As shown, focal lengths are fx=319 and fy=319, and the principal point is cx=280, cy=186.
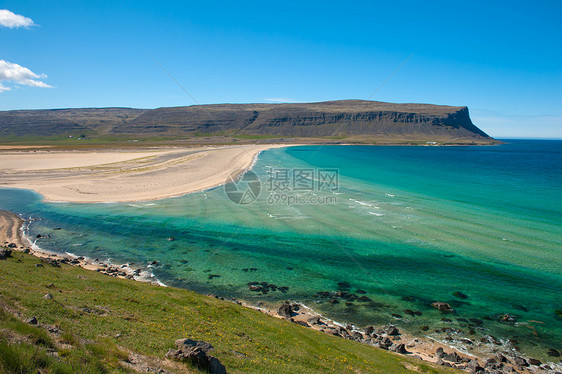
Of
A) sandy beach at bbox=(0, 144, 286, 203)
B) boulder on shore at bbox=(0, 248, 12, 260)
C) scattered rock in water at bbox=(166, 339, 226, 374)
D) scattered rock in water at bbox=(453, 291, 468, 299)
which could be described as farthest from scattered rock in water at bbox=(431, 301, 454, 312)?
sandy beach at bbox=(0, 144, 286, 203)

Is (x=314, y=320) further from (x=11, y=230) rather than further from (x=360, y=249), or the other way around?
(x=11, y=230)

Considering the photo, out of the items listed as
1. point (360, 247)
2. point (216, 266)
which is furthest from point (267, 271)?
point (360, 247)

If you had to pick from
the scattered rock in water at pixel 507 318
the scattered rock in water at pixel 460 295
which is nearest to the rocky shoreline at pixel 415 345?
the scattered rock in water at pixel 460 295

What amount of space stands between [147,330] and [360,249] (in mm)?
20434

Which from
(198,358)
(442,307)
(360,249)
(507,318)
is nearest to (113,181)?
(360,249)

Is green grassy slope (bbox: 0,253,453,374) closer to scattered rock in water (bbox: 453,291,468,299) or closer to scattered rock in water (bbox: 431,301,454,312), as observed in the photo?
scattered rock in water (bbox: 431,301,454,312)

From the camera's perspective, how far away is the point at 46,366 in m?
7.16

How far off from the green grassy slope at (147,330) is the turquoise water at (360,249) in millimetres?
4741

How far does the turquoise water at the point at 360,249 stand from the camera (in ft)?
63.4

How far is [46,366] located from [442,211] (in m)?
43.0

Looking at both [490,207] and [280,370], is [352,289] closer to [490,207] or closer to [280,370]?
[280,370]

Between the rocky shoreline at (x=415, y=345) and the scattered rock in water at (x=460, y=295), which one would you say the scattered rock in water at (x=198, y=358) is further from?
the scattered rock in water at (x=460, y=295)

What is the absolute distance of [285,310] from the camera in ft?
59.1

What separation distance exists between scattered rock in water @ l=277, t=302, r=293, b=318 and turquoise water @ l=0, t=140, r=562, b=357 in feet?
6.35
